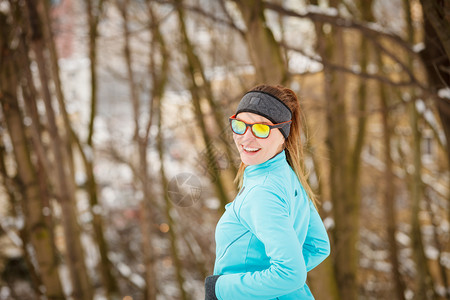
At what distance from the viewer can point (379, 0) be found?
725 cm

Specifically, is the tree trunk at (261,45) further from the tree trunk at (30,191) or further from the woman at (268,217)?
the tree trunk at (30,191)

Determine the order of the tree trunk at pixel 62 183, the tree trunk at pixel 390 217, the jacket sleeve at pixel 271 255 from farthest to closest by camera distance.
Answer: the tree trunk at pixel 390 217
the tree trunk at pixel 62 183
the jacket sleeve at pixel 271 255

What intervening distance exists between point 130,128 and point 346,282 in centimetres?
730

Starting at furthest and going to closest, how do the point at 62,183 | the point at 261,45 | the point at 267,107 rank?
1. the point at 62,183
2. the point at 261,45
3. the point at 267,107

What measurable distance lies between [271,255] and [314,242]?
1.14 ft

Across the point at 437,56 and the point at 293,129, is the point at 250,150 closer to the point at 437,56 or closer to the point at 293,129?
the point at 293,129

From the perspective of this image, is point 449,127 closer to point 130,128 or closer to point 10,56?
point 10,56

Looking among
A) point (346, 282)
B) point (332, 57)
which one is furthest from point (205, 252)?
point (332, 57)

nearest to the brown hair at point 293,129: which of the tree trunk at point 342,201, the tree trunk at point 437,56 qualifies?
the tree trunk at point 437,56

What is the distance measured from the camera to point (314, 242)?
1.47 m

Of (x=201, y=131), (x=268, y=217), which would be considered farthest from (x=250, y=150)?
(x=201, y=131)

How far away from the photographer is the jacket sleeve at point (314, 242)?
1466 mm

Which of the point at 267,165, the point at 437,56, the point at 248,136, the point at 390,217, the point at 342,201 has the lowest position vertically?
the point at 390,217

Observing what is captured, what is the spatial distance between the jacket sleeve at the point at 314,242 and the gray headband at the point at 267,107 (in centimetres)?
32
